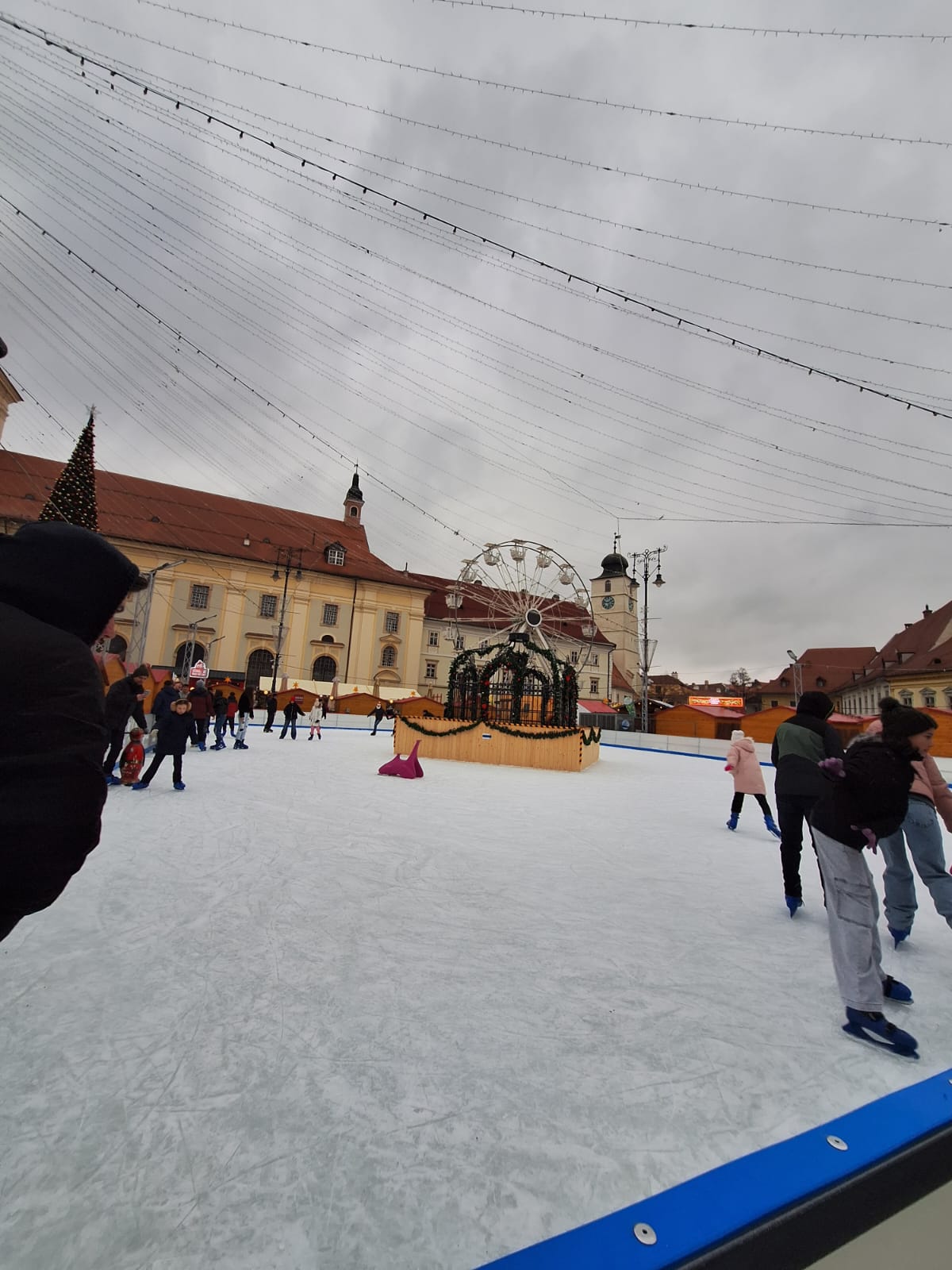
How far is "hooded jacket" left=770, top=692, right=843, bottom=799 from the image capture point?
12.5ft

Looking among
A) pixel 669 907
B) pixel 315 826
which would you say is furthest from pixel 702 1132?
pixel 315 826

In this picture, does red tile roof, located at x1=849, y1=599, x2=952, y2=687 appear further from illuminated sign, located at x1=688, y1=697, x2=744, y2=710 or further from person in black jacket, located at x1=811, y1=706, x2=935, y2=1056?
person in black jacket, located at x1=811, y1=706, x2=935, y2=1056

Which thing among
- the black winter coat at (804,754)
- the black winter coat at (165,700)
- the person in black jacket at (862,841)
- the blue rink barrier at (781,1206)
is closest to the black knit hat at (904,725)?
the person in black jacket at (862,841)

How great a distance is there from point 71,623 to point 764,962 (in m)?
3.75

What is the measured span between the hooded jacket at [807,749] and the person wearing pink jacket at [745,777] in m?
3.06

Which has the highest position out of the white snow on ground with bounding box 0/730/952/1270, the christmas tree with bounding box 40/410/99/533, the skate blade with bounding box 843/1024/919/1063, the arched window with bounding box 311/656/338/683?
the christmas tree with bounding box 40/410/99/533

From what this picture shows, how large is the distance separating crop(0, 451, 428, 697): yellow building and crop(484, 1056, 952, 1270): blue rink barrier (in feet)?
119

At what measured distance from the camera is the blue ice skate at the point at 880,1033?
88.2 inches

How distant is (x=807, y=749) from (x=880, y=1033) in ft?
6.35

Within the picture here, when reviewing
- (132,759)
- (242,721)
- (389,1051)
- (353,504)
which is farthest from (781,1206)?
(353,504)

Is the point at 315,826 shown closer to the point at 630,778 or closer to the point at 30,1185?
the point at 30,1185

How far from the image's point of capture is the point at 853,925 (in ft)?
8.39

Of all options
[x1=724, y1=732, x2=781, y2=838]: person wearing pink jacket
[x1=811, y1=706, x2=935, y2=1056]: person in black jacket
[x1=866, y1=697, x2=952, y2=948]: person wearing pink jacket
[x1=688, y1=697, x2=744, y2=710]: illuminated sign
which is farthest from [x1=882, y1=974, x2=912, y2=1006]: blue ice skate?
[x1=688, y1=697, x2=744, y2=710]: illuminated sign

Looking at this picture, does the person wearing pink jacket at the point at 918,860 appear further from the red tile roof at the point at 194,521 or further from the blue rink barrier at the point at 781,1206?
the red tile roof at the point at 194,521
